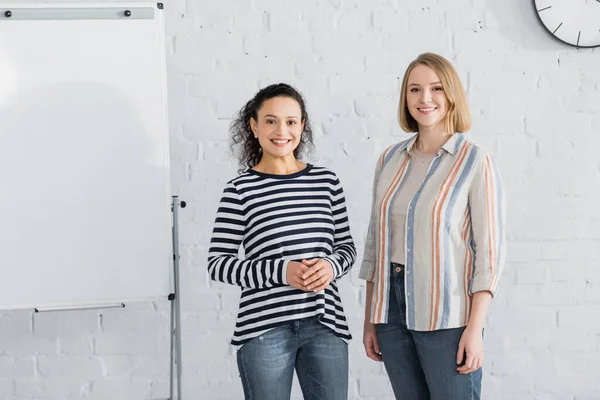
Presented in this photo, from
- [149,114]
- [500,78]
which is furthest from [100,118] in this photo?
[500,78]

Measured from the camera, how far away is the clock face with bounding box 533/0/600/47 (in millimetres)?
2113

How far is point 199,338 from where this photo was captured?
2.20 m

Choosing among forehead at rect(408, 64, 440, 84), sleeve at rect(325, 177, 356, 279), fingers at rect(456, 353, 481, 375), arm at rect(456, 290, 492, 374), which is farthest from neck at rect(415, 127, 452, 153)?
fingers at rect(456, 353, 481, 375)

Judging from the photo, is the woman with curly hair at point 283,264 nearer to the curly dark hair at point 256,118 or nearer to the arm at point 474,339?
the curly dark hair at point 256,118

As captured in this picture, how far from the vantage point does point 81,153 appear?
1.86m

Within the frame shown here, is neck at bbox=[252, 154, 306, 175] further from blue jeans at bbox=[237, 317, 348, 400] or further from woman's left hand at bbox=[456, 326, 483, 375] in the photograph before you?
woman's left hand at bbox=[456, 326, 483, 375]

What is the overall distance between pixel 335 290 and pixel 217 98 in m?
0.87

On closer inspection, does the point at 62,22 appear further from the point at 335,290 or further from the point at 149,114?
the point at 335,290

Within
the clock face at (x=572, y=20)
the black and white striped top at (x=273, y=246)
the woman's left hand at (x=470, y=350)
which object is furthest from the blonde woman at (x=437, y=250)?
the clock face at (x=572, y=20)

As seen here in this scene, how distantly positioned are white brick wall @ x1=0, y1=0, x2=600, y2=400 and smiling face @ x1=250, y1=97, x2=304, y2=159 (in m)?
0.62

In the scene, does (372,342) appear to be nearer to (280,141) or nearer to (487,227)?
(487,227)

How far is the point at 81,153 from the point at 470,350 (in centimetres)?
115

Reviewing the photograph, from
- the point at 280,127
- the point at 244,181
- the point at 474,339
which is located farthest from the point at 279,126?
the point at 474,339

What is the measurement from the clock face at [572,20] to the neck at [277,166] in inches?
42.3
